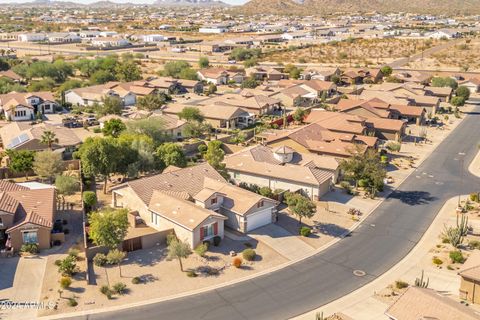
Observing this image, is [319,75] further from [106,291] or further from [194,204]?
[106,291]

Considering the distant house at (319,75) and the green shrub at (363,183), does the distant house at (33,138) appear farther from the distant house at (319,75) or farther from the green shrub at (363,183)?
the distant house at (319,75)

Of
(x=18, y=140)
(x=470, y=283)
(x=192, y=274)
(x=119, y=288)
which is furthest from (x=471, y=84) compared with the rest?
(x=119, y=288)

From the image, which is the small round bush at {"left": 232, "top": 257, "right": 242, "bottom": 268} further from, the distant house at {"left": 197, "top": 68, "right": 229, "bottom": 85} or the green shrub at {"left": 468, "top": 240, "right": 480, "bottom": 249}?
the distant house at {"left": 197, "top": 68, "right": 229, "bottom": 85}

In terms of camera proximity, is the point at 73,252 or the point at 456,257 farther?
the point at 456,257

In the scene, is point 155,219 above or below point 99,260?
above

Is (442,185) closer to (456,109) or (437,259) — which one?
(437,259)

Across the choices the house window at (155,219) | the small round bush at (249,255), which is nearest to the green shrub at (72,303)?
the house window at (155,219)

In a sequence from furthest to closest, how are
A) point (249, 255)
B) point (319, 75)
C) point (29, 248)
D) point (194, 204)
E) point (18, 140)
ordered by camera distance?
point (319, 75), point (18, 140), point (194, 204), point (249, 255), point (29, 248)
